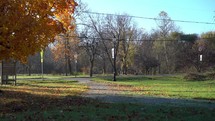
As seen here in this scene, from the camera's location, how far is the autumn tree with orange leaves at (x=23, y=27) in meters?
15.4

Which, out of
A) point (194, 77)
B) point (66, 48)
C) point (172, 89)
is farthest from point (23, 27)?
point (66, 48)

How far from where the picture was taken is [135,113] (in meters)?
13.2

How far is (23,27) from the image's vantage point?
1573 centimetres

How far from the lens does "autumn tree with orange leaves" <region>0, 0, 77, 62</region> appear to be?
15367mm

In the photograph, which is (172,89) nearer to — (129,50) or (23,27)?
(23,27)

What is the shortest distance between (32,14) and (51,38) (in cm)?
210

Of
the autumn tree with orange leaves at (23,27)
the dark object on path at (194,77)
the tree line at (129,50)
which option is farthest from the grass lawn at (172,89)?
the tree line at (129,50)

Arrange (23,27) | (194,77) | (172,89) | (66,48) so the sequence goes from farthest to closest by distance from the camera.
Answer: (66,48)
(194,77)
(172,89)
(23,27)

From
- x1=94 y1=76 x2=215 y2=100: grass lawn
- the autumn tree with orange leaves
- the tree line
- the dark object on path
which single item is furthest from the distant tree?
the autumn tree with orange leaves

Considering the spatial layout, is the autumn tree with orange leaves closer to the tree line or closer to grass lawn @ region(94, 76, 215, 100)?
grass lawn @ region(94, 76, 215, 100)

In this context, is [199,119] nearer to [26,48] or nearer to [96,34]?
[26,48]

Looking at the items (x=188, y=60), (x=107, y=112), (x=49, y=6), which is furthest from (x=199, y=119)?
(x=188, y=60)

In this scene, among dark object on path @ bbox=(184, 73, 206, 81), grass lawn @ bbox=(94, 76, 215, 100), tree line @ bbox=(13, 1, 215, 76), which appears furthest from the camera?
tree line @ bbox=(13, 1, 215, 76)

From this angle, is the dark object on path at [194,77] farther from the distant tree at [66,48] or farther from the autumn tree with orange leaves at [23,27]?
the autumn tree with orange leaves at [23,27]
